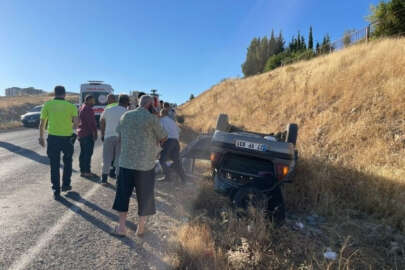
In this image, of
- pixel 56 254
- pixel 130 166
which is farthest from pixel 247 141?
pixel 56 254

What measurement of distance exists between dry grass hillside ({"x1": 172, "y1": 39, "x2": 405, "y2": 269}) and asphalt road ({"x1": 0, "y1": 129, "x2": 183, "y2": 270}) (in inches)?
21.0

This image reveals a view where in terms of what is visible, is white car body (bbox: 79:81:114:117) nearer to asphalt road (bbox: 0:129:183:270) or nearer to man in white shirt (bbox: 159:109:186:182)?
asphalt road (bbox: 0:129:183:270)

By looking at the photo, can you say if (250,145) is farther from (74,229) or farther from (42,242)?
(42,242)

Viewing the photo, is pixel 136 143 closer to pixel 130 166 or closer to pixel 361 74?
pixel 130 166

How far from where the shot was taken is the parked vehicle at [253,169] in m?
3.81

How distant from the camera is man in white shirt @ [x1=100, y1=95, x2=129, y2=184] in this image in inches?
212

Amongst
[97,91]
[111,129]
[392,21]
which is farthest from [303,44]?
[111,129]

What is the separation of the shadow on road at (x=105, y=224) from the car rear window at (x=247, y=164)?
1729mm

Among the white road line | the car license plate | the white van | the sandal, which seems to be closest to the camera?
the white road line

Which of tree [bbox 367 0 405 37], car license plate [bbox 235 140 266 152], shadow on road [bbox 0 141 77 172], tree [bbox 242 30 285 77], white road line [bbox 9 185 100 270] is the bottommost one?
white road line [bbox 9 185 100 270]

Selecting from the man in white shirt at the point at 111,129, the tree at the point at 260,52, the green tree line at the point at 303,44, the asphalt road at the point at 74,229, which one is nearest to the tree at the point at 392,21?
the green tree line at the point at 303,44

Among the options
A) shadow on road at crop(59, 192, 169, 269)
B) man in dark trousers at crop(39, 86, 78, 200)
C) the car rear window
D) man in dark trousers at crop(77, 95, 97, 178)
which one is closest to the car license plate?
the car rear window

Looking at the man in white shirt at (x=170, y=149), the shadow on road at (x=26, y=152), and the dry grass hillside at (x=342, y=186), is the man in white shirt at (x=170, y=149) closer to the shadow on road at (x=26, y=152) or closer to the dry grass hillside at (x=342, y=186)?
the dry grass hillside at (x=342, y=186)

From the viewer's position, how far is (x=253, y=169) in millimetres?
4098
